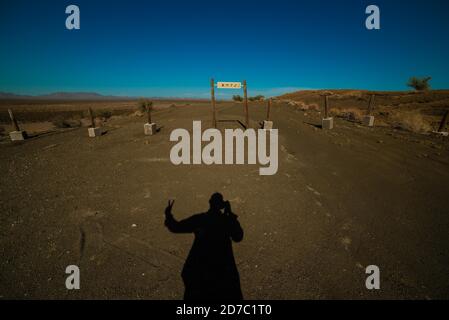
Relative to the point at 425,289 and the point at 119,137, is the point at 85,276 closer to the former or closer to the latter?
the point at 425,289

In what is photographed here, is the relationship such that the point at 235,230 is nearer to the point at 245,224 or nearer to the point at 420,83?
the point at 245,224

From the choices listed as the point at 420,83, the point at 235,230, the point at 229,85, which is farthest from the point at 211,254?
the point at 420,83

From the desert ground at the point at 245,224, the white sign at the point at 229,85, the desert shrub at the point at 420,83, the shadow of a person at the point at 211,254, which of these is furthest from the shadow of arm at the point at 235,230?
the desert shrub at the point at 420,83

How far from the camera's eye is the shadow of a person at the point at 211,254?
2.94 metres

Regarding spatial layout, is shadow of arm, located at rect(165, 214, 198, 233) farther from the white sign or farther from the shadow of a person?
the white sign

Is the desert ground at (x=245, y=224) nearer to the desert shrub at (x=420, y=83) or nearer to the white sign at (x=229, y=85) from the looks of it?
the white sign at (x=229, y=85)

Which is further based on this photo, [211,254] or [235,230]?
[235,230]

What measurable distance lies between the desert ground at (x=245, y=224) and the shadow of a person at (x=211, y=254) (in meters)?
0.16

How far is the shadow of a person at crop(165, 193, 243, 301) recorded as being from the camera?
294 centimetres

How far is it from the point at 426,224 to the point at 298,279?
3.79 meters

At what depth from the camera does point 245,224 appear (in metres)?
4.35

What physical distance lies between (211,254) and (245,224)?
1085 mm

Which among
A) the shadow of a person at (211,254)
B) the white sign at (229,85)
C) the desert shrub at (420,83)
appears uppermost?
the desert shrub at (420,83)
